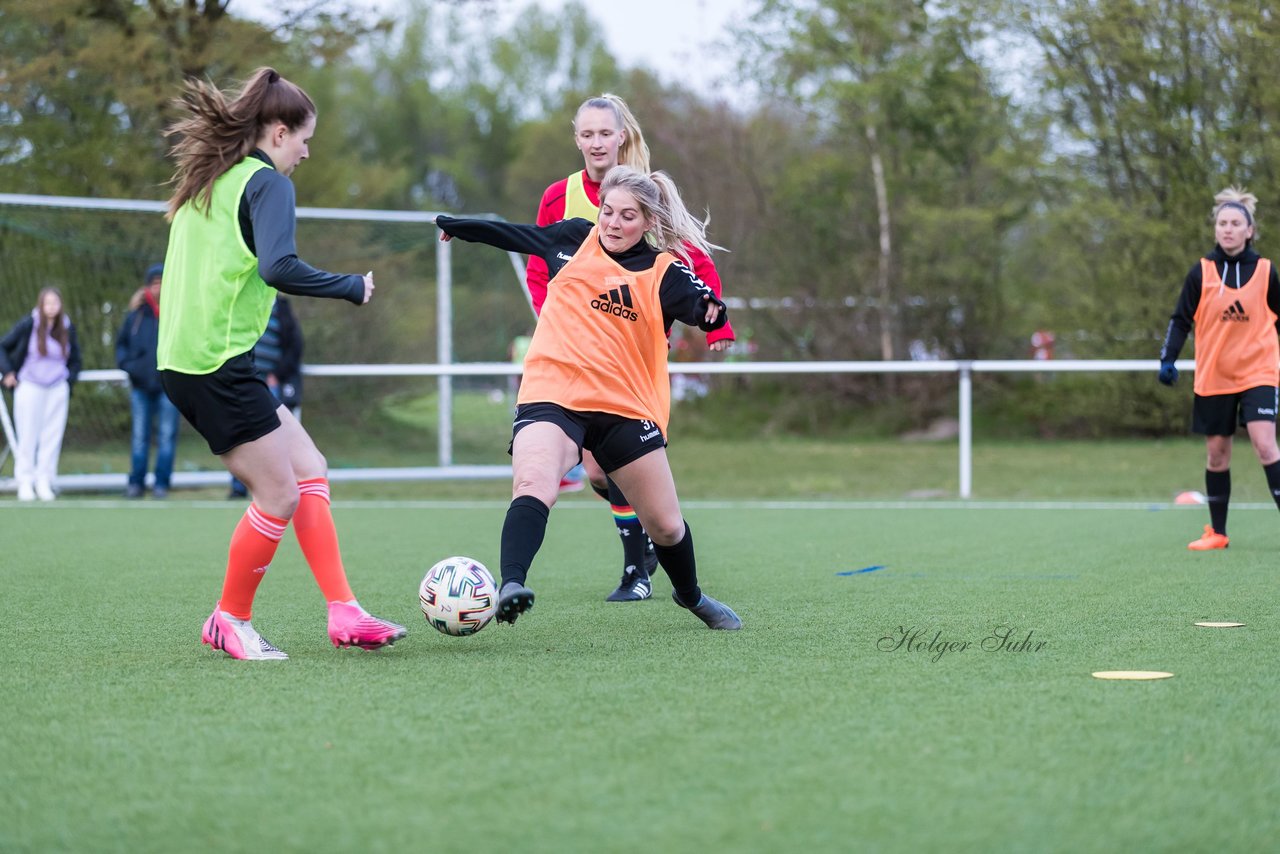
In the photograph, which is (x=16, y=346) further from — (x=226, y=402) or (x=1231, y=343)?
(x=1231, y=343)

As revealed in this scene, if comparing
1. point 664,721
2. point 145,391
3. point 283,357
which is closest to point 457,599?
point 664,721

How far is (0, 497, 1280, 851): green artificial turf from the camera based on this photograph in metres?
2.64

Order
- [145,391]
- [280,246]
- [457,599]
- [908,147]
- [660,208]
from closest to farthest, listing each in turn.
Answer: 1. [280,246]
2. [457,599]
3. [660,208]
4. [145,391]
5. [908,147]

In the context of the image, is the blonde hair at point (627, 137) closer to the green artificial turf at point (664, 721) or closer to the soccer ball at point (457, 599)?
the green artificial turf at point (664, 721)

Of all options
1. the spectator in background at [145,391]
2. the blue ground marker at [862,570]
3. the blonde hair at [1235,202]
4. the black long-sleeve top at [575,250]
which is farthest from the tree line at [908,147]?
the black long-sleeve top at [575,250]

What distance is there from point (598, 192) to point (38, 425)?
819 centimetres

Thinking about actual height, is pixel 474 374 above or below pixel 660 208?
below

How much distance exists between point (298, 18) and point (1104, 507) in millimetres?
12178

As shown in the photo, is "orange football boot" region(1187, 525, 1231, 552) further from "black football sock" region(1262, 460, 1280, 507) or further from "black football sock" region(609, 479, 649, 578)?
"black football sock" region(609, 479, 649, 578)

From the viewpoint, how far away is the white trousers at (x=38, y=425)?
12.3m

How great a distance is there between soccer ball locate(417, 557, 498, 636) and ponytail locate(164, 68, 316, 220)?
53.3 inches

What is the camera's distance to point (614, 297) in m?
4.81

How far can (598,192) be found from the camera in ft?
19.7

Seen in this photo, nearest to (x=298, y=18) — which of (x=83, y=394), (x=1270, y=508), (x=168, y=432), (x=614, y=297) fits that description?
(x=83, y=394)
